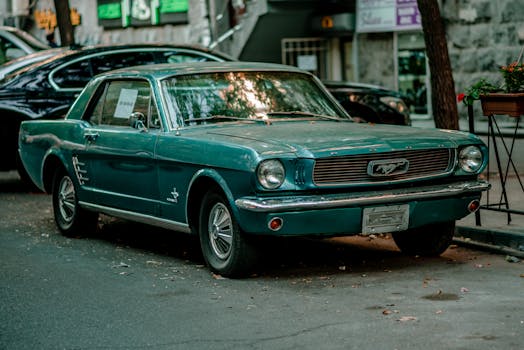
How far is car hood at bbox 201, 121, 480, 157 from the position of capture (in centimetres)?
774

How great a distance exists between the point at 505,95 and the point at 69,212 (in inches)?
161

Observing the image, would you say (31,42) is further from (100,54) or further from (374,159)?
(374,159)

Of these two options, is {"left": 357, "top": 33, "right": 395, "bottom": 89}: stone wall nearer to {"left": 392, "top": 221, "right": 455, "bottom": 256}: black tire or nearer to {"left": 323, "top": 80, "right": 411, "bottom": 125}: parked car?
{"left": 323, "top": 80, "right": 411, "bottom": 125}: parked car

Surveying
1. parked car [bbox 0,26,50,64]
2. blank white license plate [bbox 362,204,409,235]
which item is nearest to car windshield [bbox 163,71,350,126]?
blank white license plate [bbox 362,204,409,235]

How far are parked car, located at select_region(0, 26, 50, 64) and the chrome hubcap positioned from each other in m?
9.72

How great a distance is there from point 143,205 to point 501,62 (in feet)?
33.4

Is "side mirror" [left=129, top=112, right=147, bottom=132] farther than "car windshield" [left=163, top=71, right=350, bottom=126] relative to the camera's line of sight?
Yes

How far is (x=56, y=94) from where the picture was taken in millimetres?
14055

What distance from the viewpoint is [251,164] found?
25.0 feet

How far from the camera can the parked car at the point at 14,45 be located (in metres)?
17.3

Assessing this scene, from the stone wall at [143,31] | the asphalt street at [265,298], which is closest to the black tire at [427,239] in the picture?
the asphalt street at [265,298]

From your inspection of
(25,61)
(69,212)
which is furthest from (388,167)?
(25,61)

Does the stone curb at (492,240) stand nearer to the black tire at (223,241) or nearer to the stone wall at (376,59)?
the black tire at (223,241)

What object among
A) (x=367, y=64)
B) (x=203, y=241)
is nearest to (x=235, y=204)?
(x=203, y=241)
